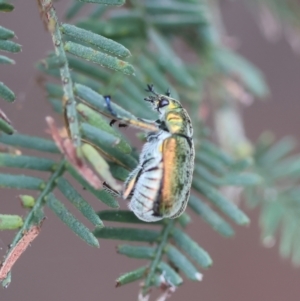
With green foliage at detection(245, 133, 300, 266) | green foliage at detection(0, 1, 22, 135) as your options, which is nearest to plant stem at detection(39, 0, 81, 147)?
green foliage at detection(0, 1, 22, 135)

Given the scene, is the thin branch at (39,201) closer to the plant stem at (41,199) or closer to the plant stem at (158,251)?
the plant stem at (41,199)

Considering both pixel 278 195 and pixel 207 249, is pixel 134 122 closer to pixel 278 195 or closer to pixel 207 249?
pixel 278 195

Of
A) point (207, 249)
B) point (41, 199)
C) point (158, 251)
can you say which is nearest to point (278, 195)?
point (158, 251)

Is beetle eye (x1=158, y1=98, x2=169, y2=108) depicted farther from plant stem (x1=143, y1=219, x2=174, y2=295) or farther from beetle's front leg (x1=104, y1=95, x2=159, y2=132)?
plant stem (x1=143, y1=219, x2=174, y2=295)

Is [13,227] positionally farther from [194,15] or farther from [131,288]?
[131,288]

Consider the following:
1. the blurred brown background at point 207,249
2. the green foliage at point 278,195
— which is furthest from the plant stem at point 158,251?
the blurred brown background at point 207,249

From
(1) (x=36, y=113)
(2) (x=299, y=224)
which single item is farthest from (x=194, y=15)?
(1) (x=36, y=113)
